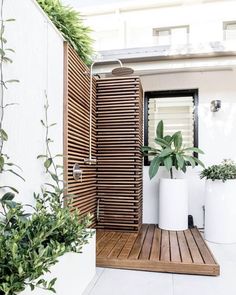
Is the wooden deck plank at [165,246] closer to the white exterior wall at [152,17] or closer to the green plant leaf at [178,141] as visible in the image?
the green plant leaf at [178,141]

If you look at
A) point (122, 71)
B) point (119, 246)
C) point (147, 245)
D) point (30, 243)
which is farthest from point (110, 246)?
point (122, 71)

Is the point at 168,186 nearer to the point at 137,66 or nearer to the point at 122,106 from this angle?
the point at 122,106

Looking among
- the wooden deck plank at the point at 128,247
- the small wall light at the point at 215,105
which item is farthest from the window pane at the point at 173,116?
the wooden deck plank at the point at 128,247

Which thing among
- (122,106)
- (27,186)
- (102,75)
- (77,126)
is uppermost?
(102,75)

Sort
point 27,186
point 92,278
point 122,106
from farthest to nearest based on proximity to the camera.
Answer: point 122,106
point 92,278
point 27,186

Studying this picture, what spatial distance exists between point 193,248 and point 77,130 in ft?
6.99

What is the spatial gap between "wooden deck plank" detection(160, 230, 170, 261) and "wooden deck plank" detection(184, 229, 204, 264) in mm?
282

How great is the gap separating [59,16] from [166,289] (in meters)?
3.06

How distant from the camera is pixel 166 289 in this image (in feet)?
8.35

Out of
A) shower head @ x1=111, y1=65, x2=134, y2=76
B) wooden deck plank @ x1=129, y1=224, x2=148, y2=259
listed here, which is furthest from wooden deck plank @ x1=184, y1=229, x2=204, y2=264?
shower head @ x1=111, y1=65, x2=134, y2=76

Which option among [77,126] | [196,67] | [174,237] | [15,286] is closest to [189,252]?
[174,237]

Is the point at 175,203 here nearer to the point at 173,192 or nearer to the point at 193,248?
the point at 173,192

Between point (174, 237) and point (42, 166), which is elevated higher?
point (42, 166)

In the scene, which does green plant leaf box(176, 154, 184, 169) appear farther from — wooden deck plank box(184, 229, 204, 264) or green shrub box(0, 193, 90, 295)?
green shrub box(0, 193, 90, 295)
